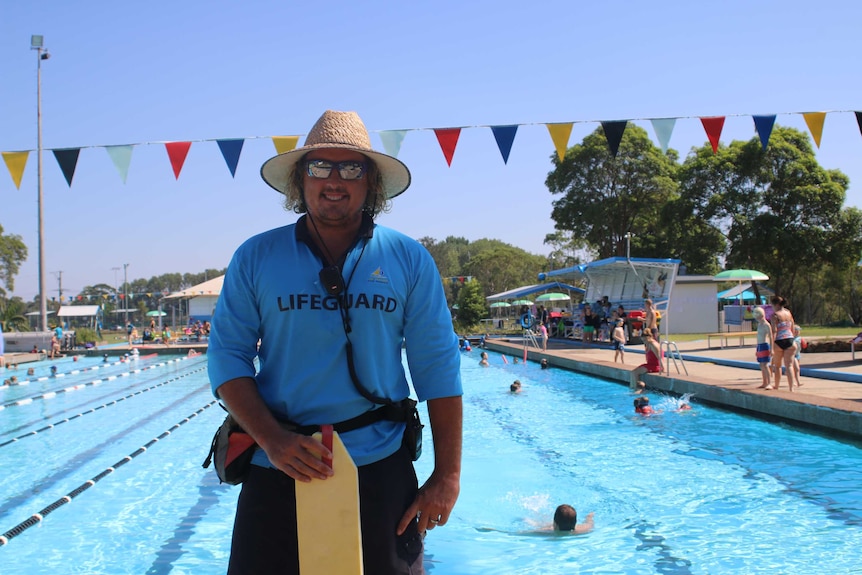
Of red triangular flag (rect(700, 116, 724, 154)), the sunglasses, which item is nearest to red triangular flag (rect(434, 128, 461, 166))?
→ red triangular flag (rect(700, 116, 724, 154))

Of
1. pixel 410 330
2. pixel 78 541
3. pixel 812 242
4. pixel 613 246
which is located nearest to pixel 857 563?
pixel 410 330

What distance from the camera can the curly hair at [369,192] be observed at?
85.7 inches

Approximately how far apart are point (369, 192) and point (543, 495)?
5540mm

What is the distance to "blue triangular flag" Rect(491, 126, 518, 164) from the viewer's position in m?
10.6

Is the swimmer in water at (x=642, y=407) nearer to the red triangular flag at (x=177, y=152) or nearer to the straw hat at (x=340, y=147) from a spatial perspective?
the red triangular flag at (x=177, y=152)

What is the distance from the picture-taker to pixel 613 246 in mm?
38188

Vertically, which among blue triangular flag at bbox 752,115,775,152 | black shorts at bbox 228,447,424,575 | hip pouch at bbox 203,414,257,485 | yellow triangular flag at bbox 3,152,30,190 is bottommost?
black shorts at bbox 228,447,424,575

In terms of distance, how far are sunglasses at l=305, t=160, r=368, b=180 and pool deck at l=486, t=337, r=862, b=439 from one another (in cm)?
803

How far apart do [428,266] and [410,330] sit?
0.19 meters

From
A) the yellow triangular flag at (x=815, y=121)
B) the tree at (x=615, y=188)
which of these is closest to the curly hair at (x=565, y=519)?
the yellow triangular flag at (x=815, y=121)

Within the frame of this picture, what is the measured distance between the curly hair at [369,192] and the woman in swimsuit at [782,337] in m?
9.39

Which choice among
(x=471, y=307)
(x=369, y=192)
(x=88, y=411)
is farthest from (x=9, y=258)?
(x=369, y=192)

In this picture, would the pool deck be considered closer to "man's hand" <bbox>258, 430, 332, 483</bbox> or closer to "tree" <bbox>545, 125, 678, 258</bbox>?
"man's hand" <bbox>258, 430, 332, 483</bbox>

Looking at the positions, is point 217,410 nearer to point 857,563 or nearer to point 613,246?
point 857,563
